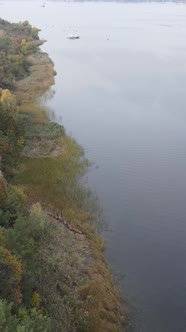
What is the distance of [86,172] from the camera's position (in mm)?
43656

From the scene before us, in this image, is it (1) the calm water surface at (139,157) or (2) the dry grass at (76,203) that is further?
(1) the calm water surface at (139,157)

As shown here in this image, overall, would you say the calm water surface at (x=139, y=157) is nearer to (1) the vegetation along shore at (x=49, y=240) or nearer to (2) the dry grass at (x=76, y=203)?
(2) the dry grass at (x=76, y=203)

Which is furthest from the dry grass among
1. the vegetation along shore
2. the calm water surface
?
the calm water surface

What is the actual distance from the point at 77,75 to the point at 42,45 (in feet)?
145

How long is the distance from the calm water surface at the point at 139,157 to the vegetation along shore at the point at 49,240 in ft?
6.19

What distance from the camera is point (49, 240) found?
92.0 ft

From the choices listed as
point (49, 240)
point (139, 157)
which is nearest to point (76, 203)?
point (49, 240)

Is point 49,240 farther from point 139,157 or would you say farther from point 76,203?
point 139,157

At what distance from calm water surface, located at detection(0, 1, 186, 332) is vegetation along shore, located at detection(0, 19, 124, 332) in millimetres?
1887

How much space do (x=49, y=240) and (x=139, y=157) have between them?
71.8ft

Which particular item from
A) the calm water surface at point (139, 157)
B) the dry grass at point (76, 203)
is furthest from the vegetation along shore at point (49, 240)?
the calm water surface at point (139, 157)

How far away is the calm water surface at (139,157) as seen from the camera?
92.8ft

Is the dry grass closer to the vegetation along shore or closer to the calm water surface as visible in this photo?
the vegetation along shore

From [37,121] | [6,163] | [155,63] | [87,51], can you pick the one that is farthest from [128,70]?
[6,163]
